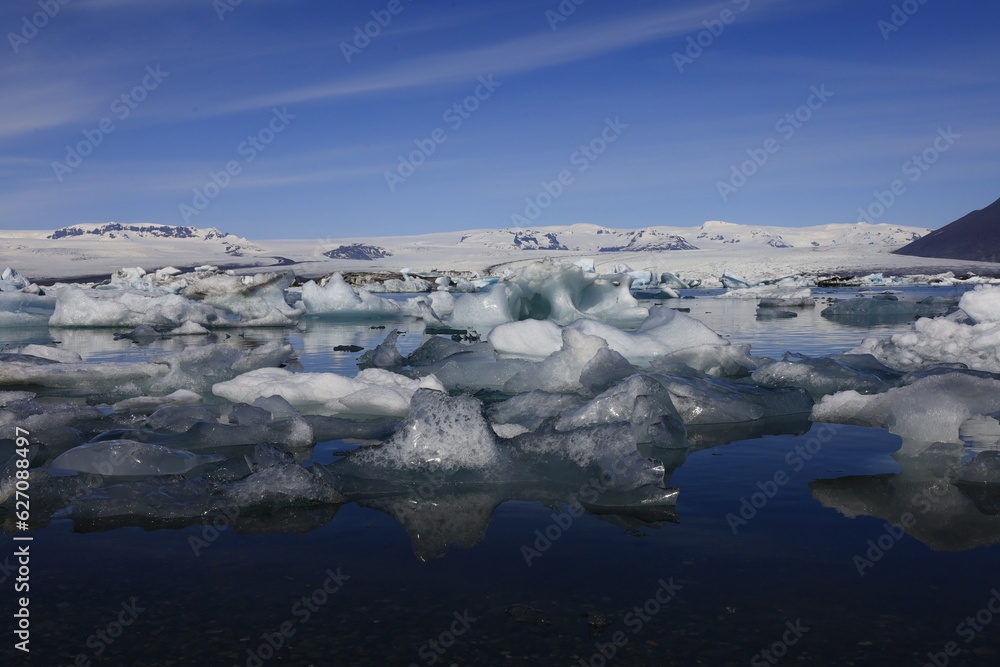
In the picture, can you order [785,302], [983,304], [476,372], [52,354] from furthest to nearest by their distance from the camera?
[785,302], [983,304], [52,354], [476,372]

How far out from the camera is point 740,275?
4516 centimetres

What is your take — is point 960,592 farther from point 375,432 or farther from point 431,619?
point 375,432

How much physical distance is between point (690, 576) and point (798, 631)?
1.17 ft

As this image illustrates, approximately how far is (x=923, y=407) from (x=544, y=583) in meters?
2.47

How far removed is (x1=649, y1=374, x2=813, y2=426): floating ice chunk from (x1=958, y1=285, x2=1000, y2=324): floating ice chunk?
15.0ft

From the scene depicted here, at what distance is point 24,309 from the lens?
48.4 ft

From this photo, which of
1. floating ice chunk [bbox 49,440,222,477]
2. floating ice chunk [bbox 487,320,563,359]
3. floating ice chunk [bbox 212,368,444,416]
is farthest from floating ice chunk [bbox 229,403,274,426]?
floating ice chunk [bbox 487,320,563,359]

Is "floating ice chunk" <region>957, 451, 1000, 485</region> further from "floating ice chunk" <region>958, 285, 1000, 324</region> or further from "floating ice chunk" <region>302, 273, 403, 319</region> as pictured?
"floating ice chunk" <region>302, 273, 403, 319</region>

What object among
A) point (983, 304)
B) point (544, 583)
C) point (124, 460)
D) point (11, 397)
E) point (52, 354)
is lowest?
point (983, 304)

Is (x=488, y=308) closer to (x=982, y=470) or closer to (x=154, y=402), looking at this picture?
(x=154, y=402)

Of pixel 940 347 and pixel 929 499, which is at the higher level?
pixel 929 499

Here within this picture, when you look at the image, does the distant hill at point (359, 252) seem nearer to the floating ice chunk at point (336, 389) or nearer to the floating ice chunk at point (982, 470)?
the floating ice chunk at point (336, 389)

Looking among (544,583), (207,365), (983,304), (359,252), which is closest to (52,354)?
(207,365)

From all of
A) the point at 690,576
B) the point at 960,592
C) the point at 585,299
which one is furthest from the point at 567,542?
the point at 585,299
